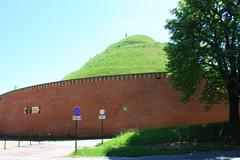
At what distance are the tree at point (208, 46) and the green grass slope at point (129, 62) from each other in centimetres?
1765

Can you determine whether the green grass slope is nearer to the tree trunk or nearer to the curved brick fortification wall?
the curved brick fortification wall

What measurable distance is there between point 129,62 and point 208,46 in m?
27.9

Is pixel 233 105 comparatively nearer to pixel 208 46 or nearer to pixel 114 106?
pixel 208 46

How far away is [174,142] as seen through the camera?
745 inches

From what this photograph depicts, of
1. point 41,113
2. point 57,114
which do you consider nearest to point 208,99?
point 57,114

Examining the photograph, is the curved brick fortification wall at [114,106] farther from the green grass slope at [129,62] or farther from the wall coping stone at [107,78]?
the green grass slope at [129,62]

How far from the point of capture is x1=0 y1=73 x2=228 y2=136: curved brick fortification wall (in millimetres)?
28797

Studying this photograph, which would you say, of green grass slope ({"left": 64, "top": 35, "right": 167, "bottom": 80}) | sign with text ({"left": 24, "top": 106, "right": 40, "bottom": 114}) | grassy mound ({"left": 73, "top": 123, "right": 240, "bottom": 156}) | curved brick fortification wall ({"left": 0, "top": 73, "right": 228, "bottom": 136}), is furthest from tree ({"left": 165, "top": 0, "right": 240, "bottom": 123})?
sign with text ({"left": 24, "top": 106, "right": 40, "bottom": 114})

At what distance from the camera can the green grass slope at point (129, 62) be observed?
42.9 m

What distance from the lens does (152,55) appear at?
5188 centimetres

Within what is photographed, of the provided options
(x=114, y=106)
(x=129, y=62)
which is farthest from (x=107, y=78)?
(x=129, y=62)

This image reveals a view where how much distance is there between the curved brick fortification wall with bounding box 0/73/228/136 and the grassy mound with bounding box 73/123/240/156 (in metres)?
7.30

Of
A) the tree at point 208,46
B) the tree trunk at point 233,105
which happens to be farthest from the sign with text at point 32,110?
the tree trunk at point 233,105

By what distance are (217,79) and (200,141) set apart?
394 cm
